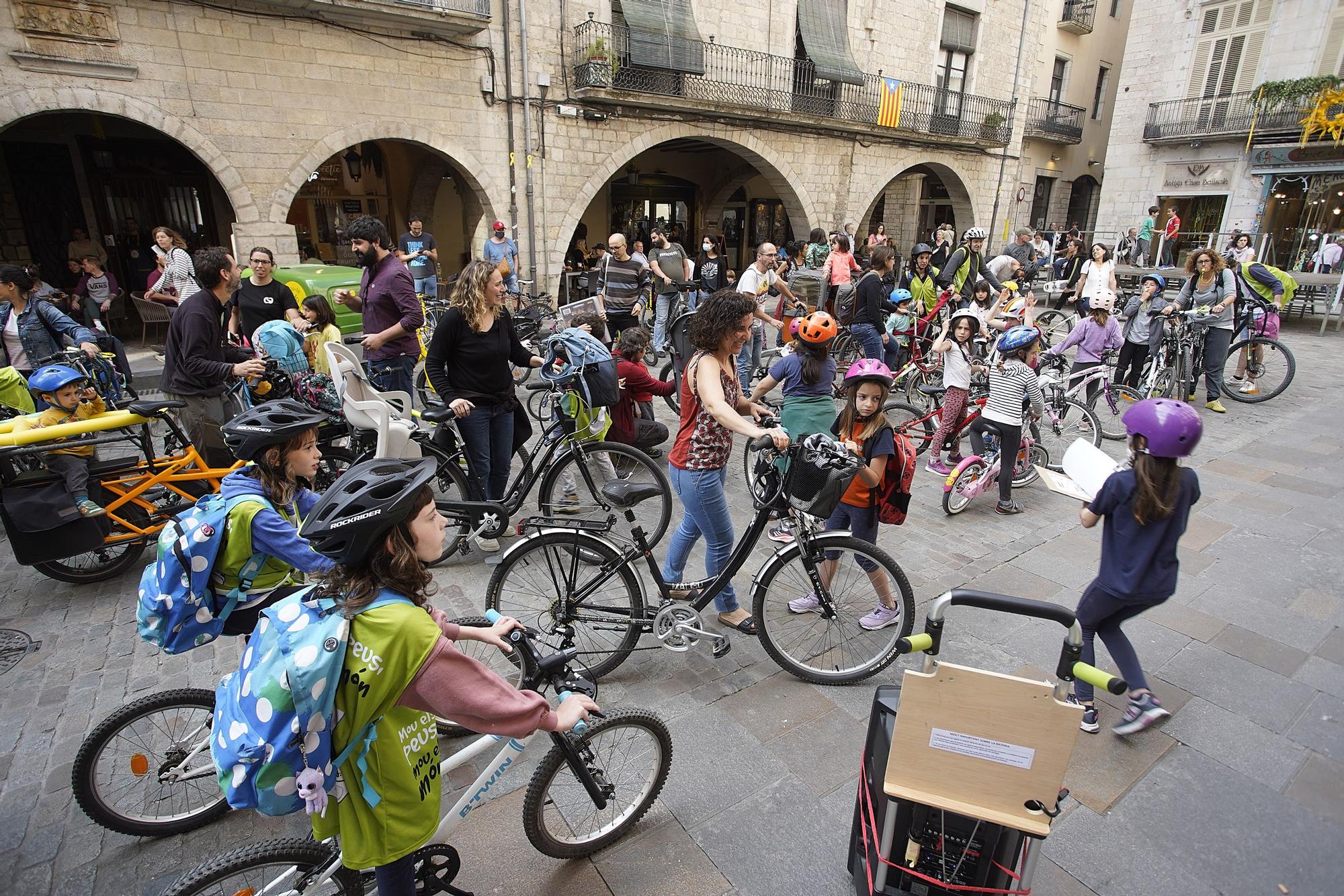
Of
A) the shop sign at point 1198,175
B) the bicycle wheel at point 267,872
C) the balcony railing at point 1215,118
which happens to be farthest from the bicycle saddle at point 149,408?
the shop sign at point 1198,175

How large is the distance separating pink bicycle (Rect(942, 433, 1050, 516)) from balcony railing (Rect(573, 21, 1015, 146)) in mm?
10480

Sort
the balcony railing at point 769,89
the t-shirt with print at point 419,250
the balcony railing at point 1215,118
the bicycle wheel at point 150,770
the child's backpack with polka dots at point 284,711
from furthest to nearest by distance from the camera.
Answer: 1. the balcony railing at point 1215,118
2. the balcony railing at point 769,89
3. the t-shirt with print at point 419,250
4. the bicycle wheel at point 150,770
5. the child's backpack with polka dots at point 284,711

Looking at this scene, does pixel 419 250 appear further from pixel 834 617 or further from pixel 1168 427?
pixel 1168 427

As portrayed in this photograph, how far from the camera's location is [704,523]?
12.1ft

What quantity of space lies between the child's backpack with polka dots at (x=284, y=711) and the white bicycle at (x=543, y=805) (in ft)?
1.29

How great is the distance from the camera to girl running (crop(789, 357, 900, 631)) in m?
3.59

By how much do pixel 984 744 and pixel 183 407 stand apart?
525 cm

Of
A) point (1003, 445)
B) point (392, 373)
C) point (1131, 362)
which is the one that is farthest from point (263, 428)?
point (1131, 362)

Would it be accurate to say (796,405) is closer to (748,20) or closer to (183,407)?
(183,407)

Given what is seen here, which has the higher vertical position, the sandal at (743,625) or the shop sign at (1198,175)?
the shop sign at (1198,175)

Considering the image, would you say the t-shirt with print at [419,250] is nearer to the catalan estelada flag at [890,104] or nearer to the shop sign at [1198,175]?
the catalan estelada flag at [890,104]

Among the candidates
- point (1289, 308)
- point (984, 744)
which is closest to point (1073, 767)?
point (984, 744)

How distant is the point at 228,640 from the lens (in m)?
3.82

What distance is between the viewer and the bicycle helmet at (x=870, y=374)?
367 centimetres
